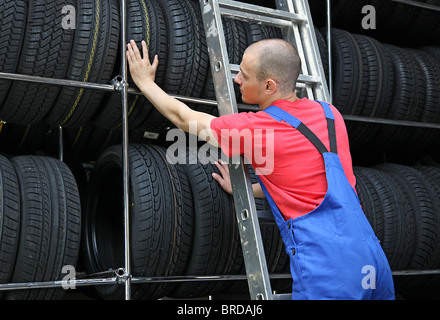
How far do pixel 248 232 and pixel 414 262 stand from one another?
1638 millimetres

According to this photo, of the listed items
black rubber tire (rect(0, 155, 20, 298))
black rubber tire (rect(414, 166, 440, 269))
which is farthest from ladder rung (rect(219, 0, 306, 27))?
black rubber tire (rect(414, 166, 440, 269))

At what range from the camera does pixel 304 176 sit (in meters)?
2.46

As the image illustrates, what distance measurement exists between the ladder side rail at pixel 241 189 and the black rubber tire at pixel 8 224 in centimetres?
102

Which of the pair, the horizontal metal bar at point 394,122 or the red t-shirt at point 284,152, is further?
the horizontal metal bar at point 394,122

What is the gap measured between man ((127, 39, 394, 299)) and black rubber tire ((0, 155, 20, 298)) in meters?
0.86

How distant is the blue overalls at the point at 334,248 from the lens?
7.68 feet

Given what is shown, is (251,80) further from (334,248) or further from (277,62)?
(334,248)

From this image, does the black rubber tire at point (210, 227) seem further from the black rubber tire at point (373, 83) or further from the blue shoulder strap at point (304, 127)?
the black rubber tire at point (373, 83)

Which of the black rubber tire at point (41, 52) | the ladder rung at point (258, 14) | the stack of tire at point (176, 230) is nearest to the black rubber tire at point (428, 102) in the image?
the ladder rung at point (258, 14)

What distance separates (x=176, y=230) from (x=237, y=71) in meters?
0.86

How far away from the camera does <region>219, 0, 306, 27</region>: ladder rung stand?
3.00 metres

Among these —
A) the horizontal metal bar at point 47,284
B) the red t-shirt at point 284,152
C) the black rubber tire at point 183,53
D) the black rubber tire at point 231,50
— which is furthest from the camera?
the black rubber tire at point 231,50

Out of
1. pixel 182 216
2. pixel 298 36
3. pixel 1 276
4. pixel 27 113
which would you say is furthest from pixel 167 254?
pixel 298 36

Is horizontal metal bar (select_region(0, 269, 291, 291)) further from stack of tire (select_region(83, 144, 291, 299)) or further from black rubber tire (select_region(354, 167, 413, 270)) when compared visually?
black rubber tire (select_region(354, 167, 413, 270))
